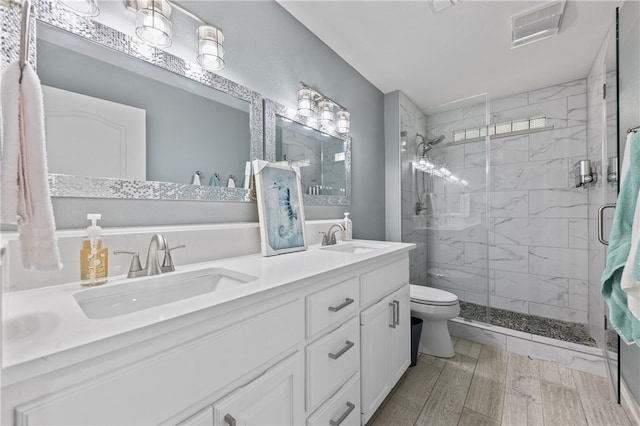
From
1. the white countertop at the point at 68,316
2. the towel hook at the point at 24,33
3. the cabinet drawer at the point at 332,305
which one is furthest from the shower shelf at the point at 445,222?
the towel hook at the point at 24,33

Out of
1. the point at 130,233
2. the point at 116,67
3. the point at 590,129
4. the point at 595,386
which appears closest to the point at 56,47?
the point at 116,67

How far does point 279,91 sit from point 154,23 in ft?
2.32

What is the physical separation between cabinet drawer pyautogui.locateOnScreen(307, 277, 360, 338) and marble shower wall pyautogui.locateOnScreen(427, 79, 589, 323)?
206 centimetres

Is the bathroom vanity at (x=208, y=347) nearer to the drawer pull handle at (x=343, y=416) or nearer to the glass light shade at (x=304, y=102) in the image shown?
the drawer pull handle at (x=343, y=416)

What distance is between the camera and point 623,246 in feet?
3.53

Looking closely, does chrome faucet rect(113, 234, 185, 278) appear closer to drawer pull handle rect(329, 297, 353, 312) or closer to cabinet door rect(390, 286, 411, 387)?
drawer pull handle rect(329, 297, 353, 312)

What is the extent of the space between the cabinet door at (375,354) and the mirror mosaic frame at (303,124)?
80 cm

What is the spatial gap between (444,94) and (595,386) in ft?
8.64

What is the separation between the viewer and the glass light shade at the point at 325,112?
1.90 m

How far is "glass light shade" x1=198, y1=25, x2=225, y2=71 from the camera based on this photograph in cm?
119

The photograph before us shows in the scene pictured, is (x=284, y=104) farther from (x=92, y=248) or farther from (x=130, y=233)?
(x=92, y=248)

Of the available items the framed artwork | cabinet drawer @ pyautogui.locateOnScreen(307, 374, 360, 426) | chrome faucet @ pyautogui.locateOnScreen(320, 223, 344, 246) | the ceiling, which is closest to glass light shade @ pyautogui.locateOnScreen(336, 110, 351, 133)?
the ceiling

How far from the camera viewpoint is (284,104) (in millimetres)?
1642

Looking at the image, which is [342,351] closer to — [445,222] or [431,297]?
[431,297]
